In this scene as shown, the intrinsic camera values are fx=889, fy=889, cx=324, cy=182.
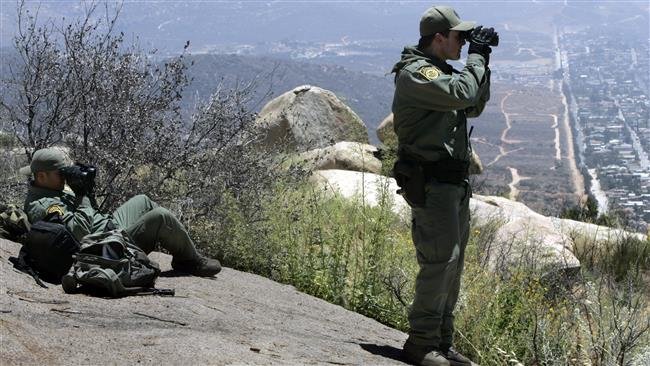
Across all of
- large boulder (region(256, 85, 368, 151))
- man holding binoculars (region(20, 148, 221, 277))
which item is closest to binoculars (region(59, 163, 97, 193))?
man holding binoculars (region(20, 148, 221, 277))

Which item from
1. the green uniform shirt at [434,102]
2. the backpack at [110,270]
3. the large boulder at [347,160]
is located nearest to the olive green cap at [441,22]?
the green uniform shirt at [434,102]

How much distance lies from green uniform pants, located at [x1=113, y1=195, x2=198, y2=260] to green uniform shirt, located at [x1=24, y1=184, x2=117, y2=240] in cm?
24

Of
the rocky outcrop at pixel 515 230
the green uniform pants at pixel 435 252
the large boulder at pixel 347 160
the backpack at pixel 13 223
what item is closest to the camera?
the green uniform pants at pixel 435 252

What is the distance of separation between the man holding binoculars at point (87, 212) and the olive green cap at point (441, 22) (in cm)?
255

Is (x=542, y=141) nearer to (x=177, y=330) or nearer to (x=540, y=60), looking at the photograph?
(x=540, y=60)

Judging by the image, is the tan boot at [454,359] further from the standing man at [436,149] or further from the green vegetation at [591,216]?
the green vegetation at [591,216]

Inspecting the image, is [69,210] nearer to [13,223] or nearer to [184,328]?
[13,223]

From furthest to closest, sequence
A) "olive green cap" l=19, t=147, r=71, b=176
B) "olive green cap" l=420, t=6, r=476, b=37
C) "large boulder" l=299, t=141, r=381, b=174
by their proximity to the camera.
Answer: "large boulder" l=299, t=141, r=381, b=174, "olive green cap" l=19, t=147, r=71, b=176, "olive green cap" l=420, t=6, r=476, b=37

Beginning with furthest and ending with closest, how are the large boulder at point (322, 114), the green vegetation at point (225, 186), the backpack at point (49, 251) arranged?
the large boulder at point (322, 114) < the green vegetation at point (225, 186) < the backpack at point (49, 251)

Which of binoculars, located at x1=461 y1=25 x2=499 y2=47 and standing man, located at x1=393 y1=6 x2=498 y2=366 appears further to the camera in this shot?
binoculars, located at x1=461 y1=25 x2=499 y2=47

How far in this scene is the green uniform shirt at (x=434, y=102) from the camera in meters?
5.01

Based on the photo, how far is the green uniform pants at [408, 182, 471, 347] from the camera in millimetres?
5113

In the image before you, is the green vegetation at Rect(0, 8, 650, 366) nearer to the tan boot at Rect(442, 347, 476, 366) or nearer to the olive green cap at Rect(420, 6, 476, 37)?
Result: the tan boot at Rect(442, 347, 476, 366)

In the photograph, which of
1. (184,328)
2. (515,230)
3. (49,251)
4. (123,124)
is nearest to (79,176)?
(49,251)
